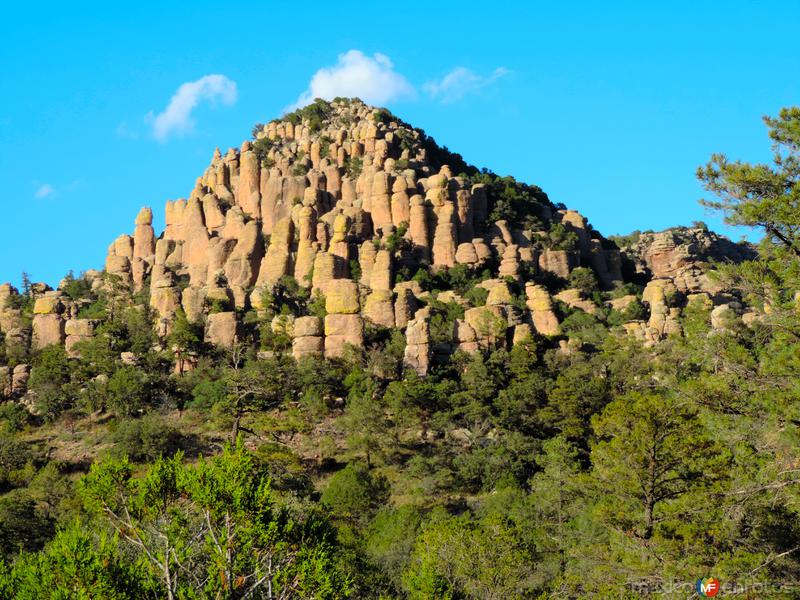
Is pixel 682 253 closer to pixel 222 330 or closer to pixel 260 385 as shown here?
pixel 222 330

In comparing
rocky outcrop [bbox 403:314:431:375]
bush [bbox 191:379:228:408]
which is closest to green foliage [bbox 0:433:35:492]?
bush [bbox 191:379:228:408]

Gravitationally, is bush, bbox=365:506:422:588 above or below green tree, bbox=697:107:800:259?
below

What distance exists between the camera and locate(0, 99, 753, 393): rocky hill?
65438 mm

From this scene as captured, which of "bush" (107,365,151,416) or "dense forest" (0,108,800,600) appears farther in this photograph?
"bush" (107,365,151,416)

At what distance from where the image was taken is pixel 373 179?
81375 mm

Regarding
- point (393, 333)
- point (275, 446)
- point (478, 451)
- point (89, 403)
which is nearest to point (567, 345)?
point (393, 333)

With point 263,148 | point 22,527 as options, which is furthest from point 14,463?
point 263,148

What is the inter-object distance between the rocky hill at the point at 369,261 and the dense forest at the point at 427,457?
1382 mm

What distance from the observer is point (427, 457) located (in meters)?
52.3

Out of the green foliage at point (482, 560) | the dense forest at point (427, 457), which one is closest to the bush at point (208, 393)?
the dense forest at point (427, 457)

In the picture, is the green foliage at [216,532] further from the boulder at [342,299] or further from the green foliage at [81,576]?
the boulder at [342,299]

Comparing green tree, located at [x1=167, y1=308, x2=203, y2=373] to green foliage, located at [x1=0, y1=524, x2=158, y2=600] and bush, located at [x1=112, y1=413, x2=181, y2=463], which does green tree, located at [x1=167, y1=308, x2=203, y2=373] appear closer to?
bush, located at [x1=112, y1=413, x2=181, y2=463]

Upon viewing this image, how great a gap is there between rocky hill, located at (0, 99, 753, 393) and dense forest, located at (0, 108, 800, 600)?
1382 millimetres

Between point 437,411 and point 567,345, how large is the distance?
1194 cm
